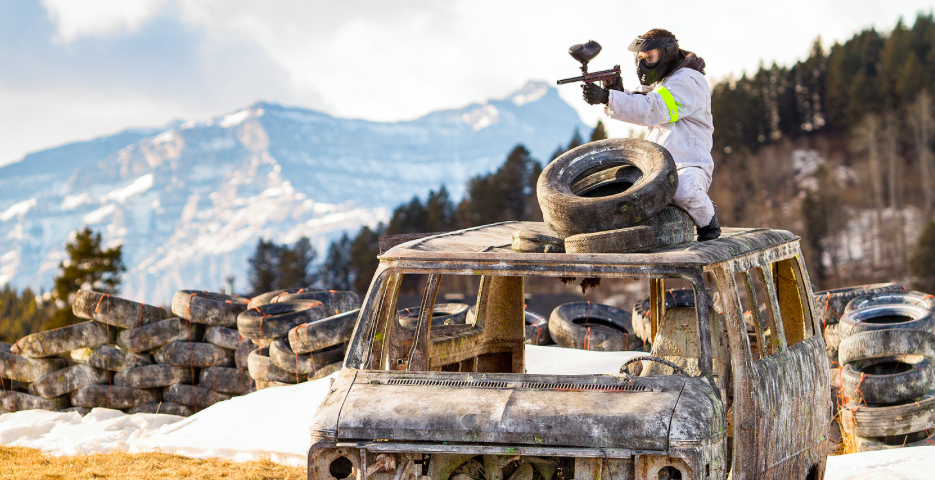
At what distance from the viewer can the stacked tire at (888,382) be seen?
27.5ft

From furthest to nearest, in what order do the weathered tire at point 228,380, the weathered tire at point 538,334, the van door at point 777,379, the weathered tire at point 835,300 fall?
the weathered tire at point 538,334, the weathered tire at point 228,380, the weathered tire at point 835,300, the van door at point 777,379

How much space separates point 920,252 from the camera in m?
Answer: 56.0

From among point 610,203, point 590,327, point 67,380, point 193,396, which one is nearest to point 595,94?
point 610,203

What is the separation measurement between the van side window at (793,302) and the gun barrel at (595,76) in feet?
5.31

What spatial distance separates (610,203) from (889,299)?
7050 millimetres

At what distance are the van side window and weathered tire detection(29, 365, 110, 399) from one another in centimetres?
927

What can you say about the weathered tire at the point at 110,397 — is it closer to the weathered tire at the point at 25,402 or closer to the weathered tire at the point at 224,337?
the weathered tire at the point at 25,402

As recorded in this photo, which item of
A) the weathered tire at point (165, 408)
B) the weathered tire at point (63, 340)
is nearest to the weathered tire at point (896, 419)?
the weathered tire at point (165, 408)

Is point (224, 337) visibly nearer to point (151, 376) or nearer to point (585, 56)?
point (151, 376)

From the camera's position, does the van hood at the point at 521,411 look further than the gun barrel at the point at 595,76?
No

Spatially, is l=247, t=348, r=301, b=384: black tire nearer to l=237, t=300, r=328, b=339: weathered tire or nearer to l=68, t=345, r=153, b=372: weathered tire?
l=237, t=300, r=328, b=339: weathered tire

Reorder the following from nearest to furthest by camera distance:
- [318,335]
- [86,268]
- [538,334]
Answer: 1. [318,335]
2. [538,334]
3. [86,268]

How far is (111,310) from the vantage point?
11.5 m

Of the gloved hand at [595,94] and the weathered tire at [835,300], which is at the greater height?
the gloved hand at [595,94]
